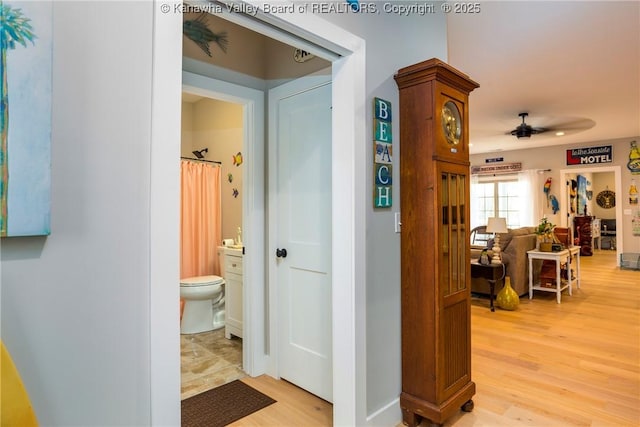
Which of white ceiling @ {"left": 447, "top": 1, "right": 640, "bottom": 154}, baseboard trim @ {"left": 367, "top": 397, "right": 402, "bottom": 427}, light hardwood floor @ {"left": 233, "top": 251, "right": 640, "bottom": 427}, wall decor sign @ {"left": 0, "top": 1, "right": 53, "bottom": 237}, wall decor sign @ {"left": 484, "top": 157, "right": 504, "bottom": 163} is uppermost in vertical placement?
white ceiling @ {"left": 447, "top": 1, "right": 640, "bottom": 154}

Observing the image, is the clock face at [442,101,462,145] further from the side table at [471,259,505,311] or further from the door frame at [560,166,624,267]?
the door frame at [560,166,624,267]

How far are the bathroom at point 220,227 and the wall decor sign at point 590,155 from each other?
759 cm

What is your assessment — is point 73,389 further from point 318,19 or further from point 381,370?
point 318,19

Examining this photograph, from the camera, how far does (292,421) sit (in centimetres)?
215

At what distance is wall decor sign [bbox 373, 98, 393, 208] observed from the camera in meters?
1.99

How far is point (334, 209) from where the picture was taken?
1.98 meters

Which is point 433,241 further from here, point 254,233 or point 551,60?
point 551,60

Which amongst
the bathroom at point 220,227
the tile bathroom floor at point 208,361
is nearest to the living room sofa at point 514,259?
the bathroom at point 220,227

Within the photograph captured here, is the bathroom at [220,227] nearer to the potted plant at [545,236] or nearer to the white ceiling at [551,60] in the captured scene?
the white ceiling at [551,60]

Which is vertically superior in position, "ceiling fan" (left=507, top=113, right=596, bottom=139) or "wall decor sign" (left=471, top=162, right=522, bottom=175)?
"ceiling fan" (left=507, top=113, right=596, bottom=139)

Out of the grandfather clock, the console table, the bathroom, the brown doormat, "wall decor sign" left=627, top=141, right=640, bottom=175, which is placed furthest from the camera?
"wall decor sign" left=627, top=141, right=640, bottom=175

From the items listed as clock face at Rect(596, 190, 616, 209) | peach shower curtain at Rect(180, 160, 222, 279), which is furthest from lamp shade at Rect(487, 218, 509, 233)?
clock face at Rect(596, 190, 616, 209)

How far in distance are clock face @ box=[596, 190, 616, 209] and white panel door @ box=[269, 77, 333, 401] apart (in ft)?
42.1

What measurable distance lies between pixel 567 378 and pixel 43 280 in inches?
127
